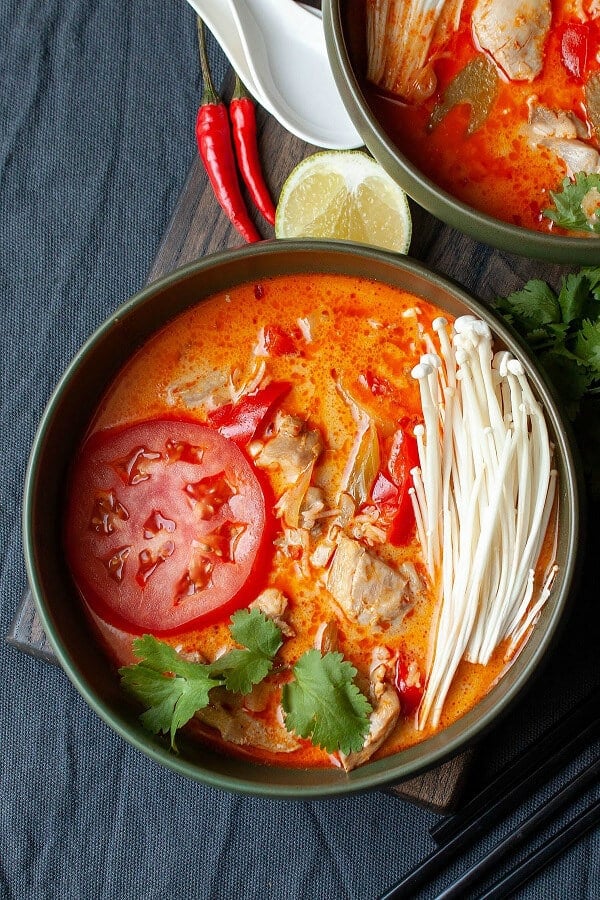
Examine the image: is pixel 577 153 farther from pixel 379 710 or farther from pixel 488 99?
pixel 379 710

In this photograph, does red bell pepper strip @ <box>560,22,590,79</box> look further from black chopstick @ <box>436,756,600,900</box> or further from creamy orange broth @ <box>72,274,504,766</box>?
black chopstick @ <box>436,756,600,900</box>

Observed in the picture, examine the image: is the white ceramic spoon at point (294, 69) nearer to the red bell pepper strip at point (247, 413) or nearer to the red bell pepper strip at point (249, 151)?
the red bell pepper strip at point (249, 151)

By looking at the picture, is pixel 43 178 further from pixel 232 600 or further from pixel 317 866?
pixel 317 866

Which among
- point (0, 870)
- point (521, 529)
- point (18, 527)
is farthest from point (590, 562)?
point (0, 870)

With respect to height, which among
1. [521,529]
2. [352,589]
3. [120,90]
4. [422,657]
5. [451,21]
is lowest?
[422,657]

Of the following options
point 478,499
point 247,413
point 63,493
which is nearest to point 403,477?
point 478,499

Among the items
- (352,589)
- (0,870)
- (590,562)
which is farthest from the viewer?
(0,870)

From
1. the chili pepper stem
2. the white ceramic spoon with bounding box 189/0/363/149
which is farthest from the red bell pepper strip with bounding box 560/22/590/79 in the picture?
the chili pepper stem
